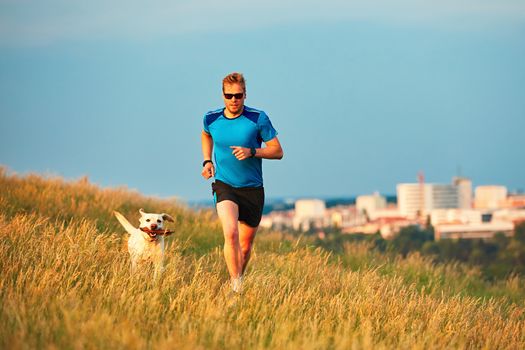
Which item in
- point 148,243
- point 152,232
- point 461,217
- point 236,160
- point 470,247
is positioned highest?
point 236,160

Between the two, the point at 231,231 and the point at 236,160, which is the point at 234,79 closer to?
the point at 236,160

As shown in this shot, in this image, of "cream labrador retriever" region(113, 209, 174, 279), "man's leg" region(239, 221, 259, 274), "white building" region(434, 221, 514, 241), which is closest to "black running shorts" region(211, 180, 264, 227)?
"man's leg" region(239, 221, 259, 274)

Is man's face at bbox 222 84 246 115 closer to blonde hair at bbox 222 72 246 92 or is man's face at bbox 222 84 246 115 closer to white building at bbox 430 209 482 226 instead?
blonde hair at bbox 222 72 246 92

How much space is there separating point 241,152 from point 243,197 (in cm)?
61

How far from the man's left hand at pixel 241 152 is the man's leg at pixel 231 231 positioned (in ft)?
1.93

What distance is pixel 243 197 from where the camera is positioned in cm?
891

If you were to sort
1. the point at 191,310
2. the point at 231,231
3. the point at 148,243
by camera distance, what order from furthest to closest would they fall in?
the point at 148,243
the point at 231,231
the point at 191,310

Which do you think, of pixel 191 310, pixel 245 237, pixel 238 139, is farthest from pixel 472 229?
pixel 191 310

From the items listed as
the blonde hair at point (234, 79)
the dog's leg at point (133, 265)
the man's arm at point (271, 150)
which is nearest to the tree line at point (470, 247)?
the man's arm at point (271, 150)

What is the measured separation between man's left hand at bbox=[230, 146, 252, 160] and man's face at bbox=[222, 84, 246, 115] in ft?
1.35

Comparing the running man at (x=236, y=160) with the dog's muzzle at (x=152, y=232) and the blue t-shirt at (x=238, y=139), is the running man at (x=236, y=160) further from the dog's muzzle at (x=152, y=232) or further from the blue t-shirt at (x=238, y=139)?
the dog's muzzle at (x=152, y=232)

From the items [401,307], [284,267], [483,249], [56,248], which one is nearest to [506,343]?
[401,307]

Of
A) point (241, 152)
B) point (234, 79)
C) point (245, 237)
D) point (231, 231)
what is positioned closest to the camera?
point (241, 152)

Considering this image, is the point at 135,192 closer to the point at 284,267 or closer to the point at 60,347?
the point at 284,267
